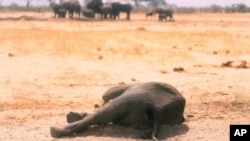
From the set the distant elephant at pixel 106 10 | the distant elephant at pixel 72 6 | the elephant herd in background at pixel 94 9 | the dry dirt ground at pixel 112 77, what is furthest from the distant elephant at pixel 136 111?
the distant elephant at pixel 72 6

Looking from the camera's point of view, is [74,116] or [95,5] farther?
[95,5]

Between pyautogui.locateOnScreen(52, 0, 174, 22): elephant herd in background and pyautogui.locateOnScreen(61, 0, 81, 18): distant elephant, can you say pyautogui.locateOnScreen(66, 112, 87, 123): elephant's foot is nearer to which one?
pyautogui.locateOnScreen(52, 0, 174, 22): elephant herd in background

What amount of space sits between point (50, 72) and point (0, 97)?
3122 millimetres

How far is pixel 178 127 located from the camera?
25.9 ft

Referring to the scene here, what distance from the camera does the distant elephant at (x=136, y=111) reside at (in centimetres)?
748

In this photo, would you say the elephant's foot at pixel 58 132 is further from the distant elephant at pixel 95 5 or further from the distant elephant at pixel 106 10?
the distant elephant at pixel 95 5

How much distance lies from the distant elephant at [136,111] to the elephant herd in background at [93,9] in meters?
41.6

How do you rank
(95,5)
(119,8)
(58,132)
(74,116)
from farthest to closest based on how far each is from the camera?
1. (95,5)
2. (119,8)
3. (74,116)
4. (58,132)

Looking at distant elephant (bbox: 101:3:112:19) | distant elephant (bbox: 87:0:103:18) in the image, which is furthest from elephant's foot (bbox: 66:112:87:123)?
distant elephant (bbox: 87:0:103:18)

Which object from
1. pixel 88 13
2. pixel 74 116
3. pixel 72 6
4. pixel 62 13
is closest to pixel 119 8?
pixel 88 13

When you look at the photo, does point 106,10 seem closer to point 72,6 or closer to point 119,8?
point 119,8

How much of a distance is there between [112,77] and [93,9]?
39.6 metres

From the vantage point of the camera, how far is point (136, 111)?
24.7ft

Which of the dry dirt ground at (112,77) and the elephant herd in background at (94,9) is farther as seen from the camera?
the elephant herd in background at (94,9)
